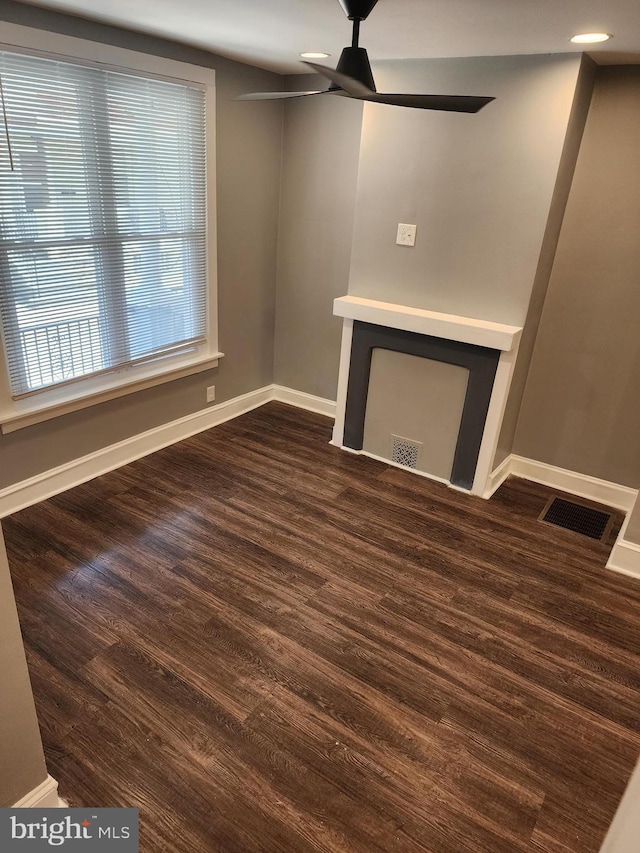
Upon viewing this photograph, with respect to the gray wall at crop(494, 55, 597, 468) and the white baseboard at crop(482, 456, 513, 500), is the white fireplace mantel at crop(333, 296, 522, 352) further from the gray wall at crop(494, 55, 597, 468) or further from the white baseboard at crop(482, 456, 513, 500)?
the white baseboard at crop(482, 456, 513, 500)

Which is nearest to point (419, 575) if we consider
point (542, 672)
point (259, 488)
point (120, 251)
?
point (542, 672)

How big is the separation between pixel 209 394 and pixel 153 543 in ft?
4.89

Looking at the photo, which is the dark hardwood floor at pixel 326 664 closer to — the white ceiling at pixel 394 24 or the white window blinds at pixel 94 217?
the white window blinds at pixel 94 217

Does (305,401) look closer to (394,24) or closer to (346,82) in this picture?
(394,24)

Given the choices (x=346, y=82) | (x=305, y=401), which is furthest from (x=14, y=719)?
(x=305, y=401)

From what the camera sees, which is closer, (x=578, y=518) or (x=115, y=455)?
(x=578, y=518)

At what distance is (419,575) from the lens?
2721 millimetres

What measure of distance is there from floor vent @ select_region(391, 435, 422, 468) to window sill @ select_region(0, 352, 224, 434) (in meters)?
1.38

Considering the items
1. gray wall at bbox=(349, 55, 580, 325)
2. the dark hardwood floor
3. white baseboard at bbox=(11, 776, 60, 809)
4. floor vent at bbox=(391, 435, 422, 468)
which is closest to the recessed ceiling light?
gray wall at bbox=(349, 55, 580, 325)

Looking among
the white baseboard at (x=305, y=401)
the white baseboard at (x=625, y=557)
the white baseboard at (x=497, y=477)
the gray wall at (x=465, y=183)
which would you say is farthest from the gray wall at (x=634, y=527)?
the white baseboard at (x=305, y=401)

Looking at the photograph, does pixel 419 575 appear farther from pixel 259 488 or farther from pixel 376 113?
pixel 376 113

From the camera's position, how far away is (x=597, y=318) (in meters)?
3.18

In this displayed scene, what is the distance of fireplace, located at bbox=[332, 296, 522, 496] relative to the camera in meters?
3.15

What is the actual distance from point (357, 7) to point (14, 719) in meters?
2.26
